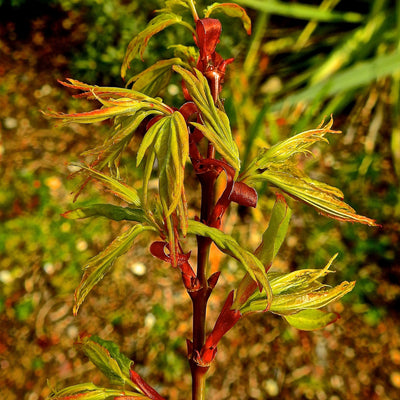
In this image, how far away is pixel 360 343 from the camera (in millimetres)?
1521

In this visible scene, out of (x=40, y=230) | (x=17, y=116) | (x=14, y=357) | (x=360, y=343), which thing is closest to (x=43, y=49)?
(x=17, y=116)

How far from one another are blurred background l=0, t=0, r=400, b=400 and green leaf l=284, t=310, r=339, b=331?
61cm

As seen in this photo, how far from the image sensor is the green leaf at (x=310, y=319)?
54 centimetres

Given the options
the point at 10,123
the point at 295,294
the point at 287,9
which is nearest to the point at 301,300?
the point at 295,294

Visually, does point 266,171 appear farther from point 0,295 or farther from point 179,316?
point 0,295

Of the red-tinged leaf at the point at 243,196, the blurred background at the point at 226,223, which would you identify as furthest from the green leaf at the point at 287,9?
the red-tinged leaf at the point at 243,196

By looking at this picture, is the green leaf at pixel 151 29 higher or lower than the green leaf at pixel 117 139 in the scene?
higher

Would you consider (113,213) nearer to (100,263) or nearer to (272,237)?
(100,263)

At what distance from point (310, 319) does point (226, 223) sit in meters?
1.17

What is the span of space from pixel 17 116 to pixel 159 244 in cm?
175

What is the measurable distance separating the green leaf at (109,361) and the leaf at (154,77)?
0.33m

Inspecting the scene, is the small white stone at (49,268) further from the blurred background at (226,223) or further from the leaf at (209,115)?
the leaf at (209,115)

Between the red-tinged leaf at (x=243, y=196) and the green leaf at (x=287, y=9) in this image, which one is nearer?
the red-tinged leaf at (x=243, y=196)

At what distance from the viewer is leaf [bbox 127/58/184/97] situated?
0.43 m
